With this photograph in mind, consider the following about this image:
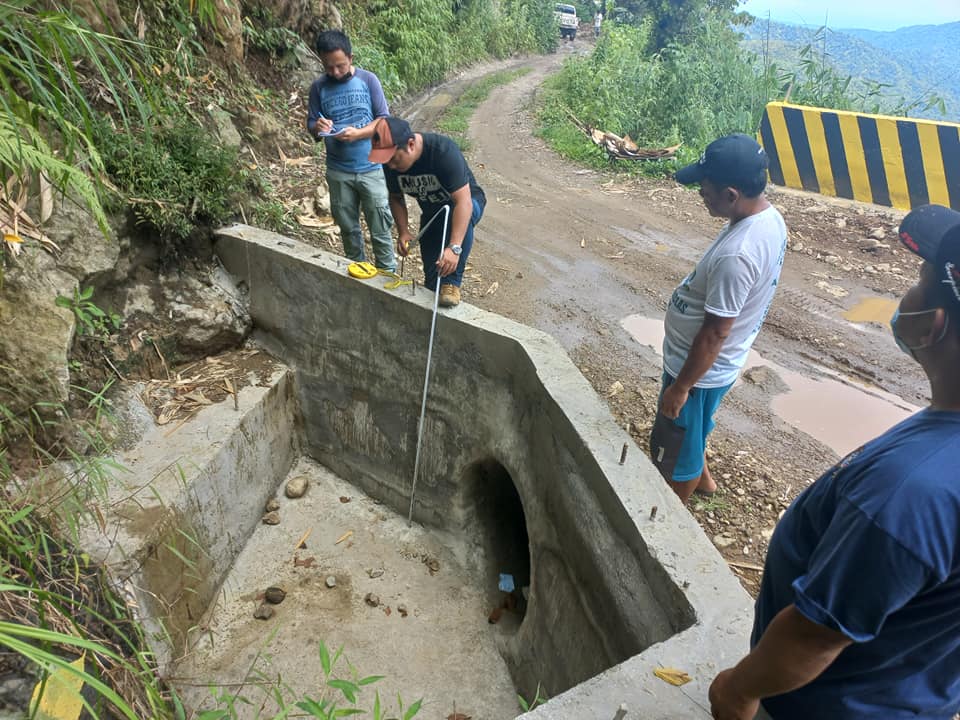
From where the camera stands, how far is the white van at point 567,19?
23.8 metres

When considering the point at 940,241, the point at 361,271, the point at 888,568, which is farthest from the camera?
the point at 361,271

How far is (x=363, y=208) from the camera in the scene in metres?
4.89

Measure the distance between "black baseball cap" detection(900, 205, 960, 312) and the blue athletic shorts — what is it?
1.50 m

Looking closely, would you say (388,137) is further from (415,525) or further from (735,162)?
(415,525)

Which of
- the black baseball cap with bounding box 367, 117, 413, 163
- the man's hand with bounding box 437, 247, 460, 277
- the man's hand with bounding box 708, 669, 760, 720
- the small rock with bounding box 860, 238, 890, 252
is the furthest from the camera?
the small rock with bounding box 860, 238, 890, 252

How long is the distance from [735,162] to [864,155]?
675cm

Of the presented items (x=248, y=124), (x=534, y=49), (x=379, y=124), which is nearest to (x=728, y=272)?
(x=379, y=124)

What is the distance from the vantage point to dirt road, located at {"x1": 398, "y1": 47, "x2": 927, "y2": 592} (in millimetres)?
4129

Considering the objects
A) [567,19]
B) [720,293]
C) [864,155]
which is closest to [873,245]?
[864,155]

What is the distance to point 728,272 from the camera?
2.58m

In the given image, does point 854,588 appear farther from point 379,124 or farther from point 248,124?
point 248,124

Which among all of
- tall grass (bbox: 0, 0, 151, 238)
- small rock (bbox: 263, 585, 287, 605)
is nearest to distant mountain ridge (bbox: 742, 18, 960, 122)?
small rock (bbox: 263, 585, 287, 605)

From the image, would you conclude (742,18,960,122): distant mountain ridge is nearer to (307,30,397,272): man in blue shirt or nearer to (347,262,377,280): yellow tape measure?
(307,30,397,272): man in blue shirt

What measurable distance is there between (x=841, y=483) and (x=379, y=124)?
3.20 meters
